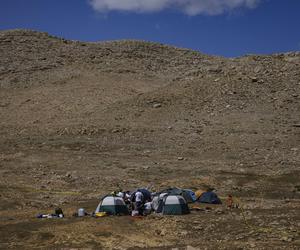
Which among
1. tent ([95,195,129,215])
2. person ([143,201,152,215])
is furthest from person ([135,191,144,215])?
tent ([95,195,129,215])

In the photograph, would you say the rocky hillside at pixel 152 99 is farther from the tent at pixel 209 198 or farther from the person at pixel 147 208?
the person at pixel 147 208

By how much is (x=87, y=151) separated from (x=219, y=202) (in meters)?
12.5

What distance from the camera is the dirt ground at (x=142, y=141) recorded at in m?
17.5

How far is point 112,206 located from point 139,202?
1.05m

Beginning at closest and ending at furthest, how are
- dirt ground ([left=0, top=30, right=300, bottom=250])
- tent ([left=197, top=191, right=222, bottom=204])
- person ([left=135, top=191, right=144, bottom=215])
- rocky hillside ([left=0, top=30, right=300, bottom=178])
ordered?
dirt ground ([left=0, top=30, right=300, bottom=250])
person ([left=135, top=191, right=144, bottom=215])
tent ([left=197, top=191, right=222, bottom=204])
rocky hillside ([left=0, top=30, right=300, bottom=178])

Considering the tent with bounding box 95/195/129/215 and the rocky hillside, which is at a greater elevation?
the rocky hillside

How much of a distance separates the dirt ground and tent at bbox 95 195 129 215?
78 centimetres

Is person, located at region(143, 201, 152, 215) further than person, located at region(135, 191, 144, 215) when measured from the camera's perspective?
Yes

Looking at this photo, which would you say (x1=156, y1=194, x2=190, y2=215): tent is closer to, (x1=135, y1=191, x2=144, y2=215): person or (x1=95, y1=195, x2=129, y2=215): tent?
(x1=135, y1=191, x2=144, y2=215): person

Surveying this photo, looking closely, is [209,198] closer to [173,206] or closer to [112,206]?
[173,206]

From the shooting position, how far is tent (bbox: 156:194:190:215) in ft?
66.0

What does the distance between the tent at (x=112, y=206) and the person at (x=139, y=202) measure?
49 cm

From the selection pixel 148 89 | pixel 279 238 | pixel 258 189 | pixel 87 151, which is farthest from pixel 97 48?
pixel 279 238

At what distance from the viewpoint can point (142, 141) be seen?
35.2 m
